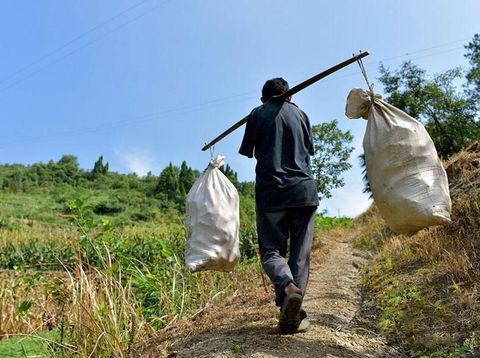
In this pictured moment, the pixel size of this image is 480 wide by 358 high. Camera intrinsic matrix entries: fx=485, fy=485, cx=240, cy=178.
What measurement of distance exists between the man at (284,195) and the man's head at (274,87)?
0.11 meters

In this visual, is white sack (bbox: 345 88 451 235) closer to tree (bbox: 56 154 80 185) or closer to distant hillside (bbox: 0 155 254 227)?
distant hillside (bbox: 0 155 254 227)

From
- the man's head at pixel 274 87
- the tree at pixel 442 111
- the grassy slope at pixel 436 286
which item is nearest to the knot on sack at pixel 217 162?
the man's head at pixel 274 87

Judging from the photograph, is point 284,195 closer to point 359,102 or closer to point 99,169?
point 359,102

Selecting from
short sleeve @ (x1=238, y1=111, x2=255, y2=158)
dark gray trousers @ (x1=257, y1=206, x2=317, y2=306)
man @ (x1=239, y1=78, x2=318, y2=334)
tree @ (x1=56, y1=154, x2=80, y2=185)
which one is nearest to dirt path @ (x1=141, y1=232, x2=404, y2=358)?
man @ (x1=239, y1=78, x2=318, y2=334)

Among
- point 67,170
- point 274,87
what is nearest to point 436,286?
point 274,87

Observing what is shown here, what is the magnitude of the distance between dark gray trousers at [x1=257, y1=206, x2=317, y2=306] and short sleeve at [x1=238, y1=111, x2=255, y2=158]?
1.59 feet

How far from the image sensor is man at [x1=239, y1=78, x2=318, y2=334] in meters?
3.02

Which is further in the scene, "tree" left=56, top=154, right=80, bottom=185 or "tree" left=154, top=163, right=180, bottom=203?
"tree" left=56, top=154, right=80, bottom=185

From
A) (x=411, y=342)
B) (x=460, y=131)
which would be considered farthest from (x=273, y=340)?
(x=460, y=131)

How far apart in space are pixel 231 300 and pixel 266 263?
1917 mm

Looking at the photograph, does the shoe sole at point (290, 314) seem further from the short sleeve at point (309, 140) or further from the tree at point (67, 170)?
the tree at point (67, 170)

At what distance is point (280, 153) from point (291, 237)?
21.9 inches

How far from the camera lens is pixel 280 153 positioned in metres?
3.15

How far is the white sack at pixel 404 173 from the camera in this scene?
9.37 feet
